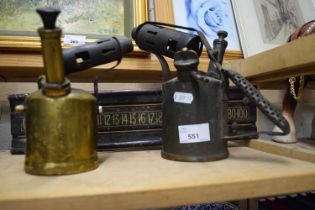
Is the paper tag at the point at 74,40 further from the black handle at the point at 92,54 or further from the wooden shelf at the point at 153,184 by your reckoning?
the wooden shelf at the point at 153,184

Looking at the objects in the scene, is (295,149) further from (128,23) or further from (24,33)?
(24,33)

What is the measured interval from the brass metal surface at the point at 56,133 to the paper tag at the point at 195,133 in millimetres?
169

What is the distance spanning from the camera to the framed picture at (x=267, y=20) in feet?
2.85

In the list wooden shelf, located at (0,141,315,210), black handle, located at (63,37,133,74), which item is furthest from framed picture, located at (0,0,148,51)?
wooden shelf, located at (0,141,315,210)

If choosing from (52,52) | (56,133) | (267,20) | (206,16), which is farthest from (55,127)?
(267,20)

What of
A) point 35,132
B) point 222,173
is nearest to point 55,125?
point 35,132

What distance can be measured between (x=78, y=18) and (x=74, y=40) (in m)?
0.07

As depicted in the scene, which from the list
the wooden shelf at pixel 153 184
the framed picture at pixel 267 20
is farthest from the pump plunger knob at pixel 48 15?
the framed picture at pixel 267 20

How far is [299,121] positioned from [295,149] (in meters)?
0.49

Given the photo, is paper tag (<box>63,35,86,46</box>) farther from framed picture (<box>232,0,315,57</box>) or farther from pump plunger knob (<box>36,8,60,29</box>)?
framed picture (<box>232,0,315,57</box>)

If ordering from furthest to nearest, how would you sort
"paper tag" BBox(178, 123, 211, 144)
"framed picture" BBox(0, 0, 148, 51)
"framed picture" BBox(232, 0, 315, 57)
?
"framed picture" BBox(232, 0, 315, 57) < "framed picture" BBox(0, 0, 148, 51) < "paper tag" BBox(178, 123, 211, 144)

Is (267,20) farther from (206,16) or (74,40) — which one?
(74,40)

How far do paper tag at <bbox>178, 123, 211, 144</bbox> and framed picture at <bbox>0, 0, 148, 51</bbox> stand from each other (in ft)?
1.20

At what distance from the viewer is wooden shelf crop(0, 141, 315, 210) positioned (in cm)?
37
